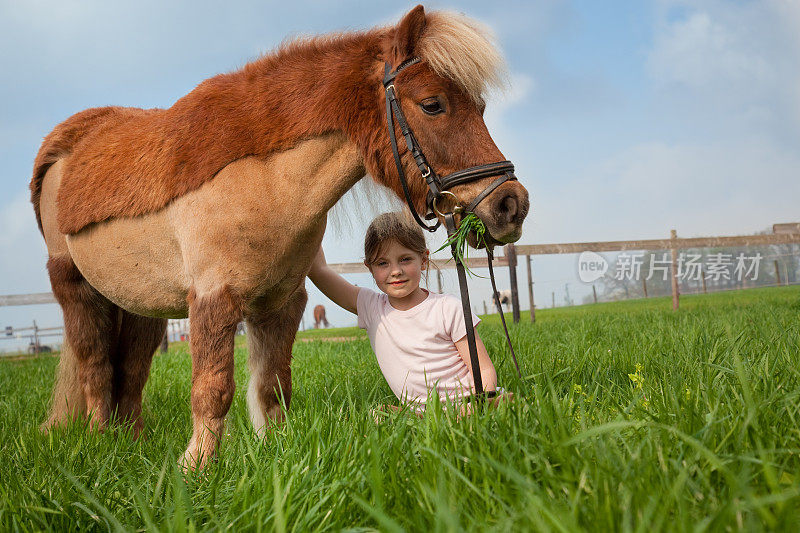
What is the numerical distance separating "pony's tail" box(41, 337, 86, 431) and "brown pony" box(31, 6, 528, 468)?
0.89 m

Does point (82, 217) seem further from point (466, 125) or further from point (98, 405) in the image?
point (466, 125)

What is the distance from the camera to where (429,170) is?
2.33 m

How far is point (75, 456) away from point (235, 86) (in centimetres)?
181

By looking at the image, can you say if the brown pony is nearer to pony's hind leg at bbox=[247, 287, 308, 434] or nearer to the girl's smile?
pony's hind leg at bbox=[247, 287, 308, 434]

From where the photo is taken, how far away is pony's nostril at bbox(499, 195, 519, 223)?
225 centimetres

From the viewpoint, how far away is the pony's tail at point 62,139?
347 cm

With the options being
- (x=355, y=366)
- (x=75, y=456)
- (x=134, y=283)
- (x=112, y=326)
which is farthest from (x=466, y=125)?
(x=355, y=366)

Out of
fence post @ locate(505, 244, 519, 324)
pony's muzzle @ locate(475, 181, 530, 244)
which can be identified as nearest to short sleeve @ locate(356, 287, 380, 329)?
pony's muzzle @ locate(475, 181, 530, 244)

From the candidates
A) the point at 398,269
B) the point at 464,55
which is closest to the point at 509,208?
the point at 464,55

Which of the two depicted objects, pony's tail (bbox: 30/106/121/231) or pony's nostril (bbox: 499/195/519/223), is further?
pony's tail (bbox: 30/106/121/231)

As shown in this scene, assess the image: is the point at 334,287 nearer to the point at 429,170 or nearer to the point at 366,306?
the point at 366,306

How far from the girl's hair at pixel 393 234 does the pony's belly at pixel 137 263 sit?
0.96 m

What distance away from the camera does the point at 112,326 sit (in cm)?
347

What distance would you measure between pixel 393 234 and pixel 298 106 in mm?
808
